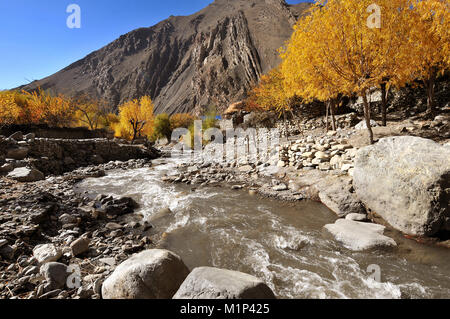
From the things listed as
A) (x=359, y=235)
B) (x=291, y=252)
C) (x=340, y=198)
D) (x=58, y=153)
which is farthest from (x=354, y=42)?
(x=58, y=153)

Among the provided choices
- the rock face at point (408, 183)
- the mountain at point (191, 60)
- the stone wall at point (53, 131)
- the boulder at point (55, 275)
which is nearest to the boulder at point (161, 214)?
the boulder at point (55, 275)

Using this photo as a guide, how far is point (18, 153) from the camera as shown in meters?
10.6

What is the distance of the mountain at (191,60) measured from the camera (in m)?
60.6

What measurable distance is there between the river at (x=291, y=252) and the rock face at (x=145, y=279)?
107 centimetres

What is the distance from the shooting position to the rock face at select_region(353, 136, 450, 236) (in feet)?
12.4

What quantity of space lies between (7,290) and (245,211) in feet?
16.9

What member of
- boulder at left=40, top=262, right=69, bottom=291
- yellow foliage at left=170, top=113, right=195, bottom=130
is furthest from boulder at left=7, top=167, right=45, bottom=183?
yellow foliage at left=170, top=113, right=195, bottom=130

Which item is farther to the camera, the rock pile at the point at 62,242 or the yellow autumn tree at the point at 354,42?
the yellow autumn tree at the point at 354,42

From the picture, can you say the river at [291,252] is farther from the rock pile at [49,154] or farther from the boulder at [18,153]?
the boulder at [18,153]

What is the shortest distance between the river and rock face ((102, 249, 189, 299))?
1.07 meters

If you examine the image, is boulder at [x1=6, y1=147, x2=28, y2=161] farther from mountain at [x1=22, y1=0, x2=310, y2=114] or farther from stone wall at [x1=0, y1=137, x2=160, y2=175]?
mountain at [x1=22, y1=0, x2=310, y2=114]

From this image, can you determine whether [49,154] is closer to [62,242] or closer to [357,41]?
[62,242]

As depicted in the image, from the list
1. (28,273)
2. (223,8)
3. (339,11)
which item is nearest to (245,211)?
(28,273)
